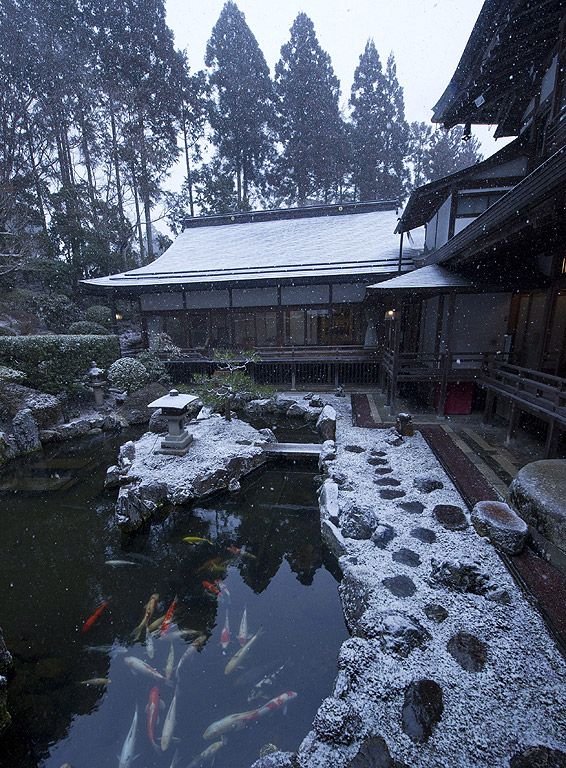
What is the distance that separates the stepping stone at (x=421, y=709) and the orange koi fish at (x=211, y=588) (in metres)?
2.65

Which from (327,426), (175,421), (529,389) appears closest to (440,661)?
(327,426)

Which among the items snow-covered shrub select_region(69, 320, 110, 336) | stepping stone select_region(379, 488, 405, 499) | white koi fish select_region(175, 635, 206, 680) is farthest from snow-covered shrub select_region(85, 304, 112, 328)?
white koi fish select_region(175, 635, 206, 680)

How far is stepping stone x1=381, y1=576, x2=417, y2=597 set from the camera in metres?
3.94

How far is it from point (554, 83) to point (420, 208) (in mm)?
4468

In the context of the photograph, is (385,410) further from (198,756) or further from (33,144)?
(33,144)

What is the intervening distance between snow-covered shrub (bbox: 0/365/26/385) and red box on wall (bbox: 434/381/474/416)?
40.8 ft

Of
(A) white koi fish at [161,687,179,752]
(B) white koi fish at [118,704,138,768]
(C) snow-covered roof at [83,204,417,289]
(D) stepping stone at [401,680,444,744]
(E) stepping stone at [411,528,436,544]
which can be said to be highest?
(C) snow-covered roof at [83,204,417,289]

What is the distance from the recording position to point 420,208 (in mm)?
10727

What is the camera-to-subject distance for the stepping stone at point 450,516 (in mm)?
4914

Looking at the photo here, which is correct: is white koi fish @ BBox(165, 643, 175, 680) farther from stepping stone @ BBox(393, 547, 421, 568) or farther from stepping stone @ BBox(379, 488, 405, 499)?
stepping stone @ BBox(379, 488, 405, 499)

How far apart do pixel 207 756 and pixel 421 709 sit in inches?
74.2

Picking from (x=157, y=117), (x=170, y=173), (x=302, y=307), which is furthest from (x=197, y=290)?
(x=157, y=117)

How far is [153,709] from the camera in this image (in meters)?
3.28

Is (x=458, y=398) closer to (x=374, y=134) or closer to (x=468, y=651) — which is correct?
(x=468, y=651)
